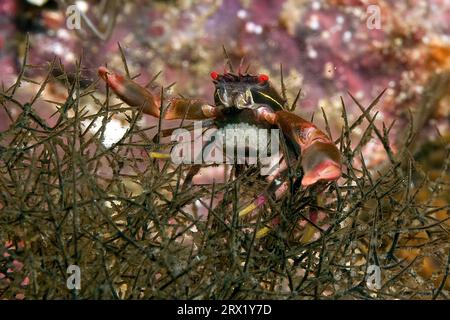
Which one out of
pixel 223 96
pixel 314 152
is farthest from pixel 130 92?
pixel 314 152

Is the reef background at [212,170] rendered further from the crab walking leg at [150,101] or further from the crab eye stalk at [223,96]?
the crab eye stalk at [223,96]

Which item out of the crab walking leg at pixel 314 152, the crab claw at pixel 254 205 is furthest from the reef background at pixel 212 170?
the crab walking leg at pixel 314 152

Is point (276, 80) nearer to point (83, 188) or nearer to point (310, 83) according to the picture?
point (310, 83)

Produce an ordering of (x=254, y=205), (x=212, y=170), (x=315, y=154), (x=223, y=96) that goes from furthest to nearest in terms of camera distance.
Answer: (x=212, y=170), (x=223, y=96), (x=254, y=205), (x=315, y=154)

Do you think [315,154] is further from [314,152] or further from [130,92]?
[130,92]

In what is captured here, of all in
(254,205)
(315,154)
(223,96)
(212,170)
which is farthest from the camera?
(212,170)

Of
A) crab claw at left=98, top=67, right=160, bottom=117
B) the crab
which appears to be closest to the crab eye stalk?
the crab

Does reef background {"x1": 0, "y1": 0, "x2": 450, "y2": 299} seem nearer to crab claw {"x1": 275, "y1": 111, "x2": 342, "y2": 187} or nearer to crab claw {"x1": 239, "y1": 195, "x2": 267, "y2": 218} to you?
crab claw {"x1": 239, "y1": 195, "x2": 267, "y2": 218}
